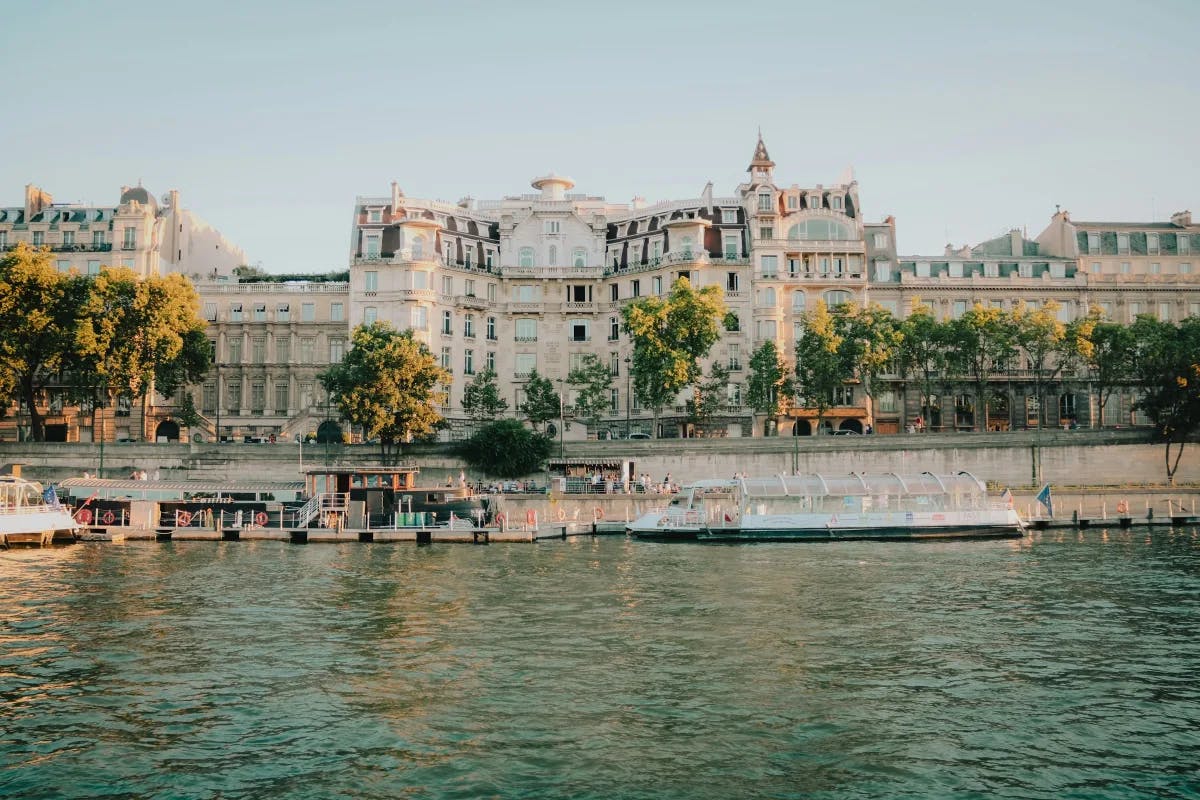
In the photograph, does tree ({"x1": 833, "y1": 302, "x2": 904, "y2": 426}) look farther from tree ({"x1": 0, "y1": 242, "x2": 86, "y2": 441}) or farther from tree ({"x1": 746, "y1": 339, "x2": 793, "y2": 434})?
tree ({"x1": 0, "y1": 242, "x2": 86, "y2": 441})

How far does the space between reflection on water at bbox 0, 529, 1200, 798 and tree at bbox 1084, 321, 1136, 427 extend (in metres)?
41.3

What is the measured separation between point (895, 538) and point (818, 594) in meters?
24.0

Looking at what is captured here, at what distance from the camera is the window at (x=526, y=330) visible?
96.1m

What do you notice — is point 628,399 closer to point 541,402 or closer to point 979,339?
point 541,402

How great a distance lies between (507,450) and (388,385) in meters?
10.1

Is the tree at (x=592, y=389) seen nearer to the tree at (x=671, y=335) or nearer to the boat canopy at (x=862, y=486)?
the tree at (x=671, y=335)

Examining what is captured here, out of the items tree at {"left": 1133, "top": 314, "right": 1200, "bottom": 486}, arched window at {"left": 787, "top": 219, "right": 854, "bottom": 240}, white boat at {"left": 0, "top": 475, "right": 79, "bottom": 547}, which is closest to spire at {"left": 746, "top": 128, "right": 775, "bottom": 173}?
arched window at {"left": 787, "top": 219, "right": 854, "bottom": 240}

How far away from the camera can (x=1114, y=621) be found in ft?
105

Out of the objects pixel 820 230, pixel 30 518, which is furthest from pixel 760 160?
pixel 30 518

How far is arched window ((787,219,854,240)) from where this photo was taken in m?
91.7

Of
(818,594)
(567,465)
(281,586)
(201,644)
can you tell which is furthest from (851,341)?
(201,644)

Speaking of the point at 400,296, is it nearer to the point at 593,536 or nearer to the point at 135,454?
the point at 135,454

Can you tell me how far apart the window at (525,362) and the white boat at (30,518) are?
44.4 m

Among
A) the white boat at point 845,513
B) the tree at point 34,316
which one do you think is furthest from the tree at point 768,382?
the tree at point 34,316
